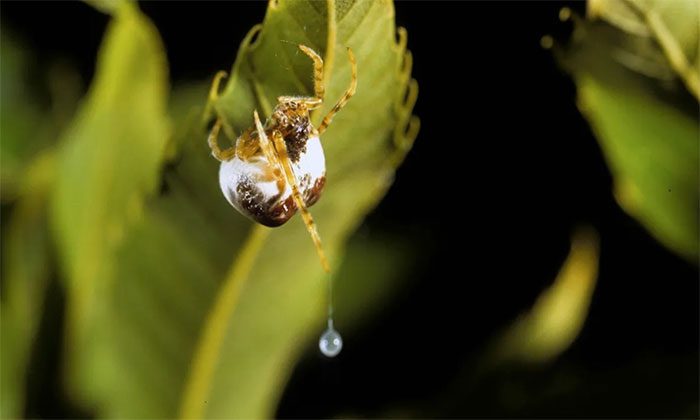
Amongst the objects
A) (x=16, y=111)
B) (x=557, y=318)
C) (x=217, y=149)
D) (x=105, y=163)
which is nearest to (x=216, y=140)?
(x=217, y=149)

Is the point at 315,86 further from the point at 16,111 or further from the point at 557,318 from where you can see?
the point at 16,111

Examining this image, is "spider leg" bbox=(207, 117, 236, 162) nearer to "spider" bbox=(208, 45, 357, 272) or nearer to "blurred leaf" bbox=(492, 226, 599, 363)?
"spider" bbox=(208, 45, 357, 272)

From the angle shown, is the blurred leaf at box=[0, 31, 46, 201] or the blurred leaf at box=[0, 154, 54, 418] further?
the blurred leaf at box=[0, 31, 46, 201]

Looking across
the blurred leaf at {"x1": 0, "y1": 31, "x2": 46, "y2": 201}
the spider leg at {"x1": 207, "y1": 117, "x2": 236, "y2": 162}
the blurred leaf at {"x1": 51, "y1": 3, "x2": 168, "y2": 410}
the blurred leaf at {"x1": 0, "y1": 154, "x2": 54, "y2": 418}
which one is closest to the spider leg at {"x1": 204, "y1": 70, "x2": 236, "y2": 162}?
the spider leg at {"x1": 207, "y1": 117, "x2": 236, "y2": 162}

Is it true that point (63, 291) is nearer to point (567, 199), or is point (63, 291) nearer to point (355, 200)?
point (355, 200)

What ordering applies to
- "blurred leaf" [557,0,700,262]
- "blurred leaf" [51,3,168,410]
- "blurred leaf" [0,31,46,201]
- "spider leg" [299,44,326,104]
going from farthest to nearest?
"blurred leaf" [0,31,46,201]
"blurred leaf" [51,3,168,410]
"blurred leaf" [557,0,700,262]
"spider leg" [299,44,326,104]
